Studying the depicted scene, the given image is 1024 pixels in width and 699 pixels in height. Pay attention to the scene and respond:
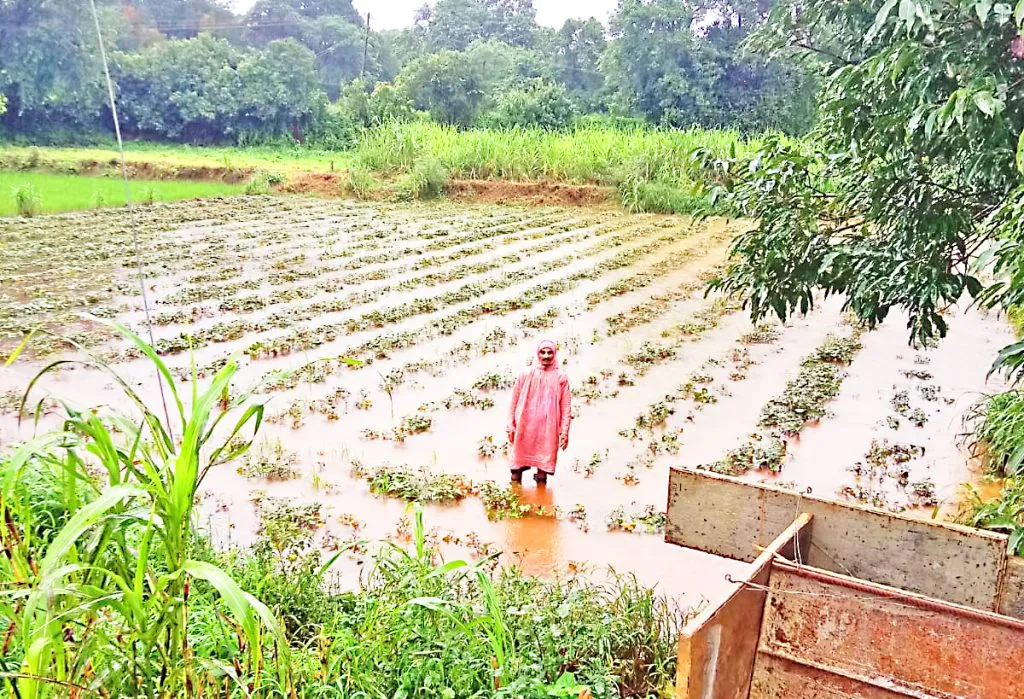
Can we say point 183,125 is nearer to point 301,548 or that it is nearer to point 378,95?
point 378,95

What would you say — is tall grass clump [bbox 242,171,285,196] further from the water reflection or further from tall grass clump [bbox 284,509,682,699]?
tall grass clump [bbox 284,509,682,699]

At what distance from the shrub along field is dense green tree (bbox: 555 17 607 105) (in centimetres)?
1179

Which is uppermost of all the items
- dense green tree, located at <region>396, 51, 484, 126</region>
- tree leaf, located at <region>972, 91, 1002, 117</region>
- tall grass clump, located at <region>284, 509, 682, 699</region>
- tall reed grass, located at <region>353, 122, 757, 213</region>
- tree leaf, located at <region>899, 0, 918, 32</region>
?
dense green tree, located at <region>396, 51, 484, 126</region>

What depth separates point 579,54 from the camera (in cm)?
2452

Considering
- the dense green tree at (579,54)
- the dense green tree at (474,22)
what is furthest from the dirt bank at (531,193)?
the dense green tree at (474,22)

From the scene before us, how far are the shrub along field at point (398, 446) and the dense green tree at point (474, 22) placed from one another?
14.5 metres

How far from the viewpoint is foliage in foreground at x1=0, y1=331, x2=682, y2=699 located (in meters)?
1.87

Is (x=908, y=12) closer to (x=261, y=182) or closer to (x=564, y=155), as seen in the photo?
(x=564, y=155)

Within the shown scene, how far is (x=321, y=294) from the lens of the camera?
32.1 ft

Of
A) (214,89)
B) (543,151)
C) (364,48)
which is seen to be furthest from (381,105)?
(214,89)

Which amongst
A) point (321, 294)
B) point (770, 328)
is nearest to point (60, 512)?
point (321, 294)

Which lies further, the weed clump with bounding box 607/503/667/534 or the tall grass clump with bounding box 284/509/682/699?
the weed clump with bounding box 607/503/667/534

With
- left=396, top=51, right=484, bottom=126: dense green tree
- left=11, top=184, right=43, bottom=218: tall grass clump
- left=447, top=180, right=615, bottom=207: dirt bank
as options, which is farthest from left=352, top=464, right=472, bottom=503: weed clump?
left=396, top=51, right=484, bottom=126: dense green tree

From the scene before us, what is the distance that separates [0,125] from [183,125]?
4431mm
